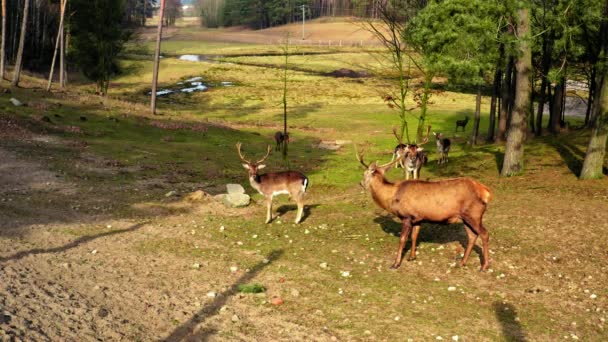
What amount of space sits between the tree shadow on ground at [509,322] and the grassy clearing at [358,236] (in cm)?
4

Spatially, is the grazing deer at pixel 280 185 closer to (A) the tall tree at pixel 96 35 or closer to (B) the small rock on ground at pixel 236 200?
(B) the small rock on ground at pixel 236 200

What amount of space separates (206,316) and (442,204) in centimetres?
652

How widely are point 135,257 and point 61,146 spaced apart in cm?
1867

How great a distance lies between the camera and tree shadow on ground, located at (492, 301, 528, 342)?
11.0 metres

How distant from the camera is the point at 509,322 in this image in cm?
1166

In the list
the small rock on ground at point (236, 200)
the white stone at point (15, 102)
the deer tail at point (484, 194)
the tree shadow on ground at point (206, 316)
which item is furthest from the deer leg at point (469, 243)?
the white stone at point (15, 102)

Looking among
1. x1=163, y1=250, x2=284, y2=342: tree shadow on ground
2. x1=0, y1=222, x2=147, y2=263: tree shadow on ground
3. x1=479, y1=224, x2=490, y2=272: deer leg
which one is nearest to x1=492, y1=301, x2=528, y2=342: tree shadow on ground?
x1=479, y1=224, x2=490, y2=272: deer leg

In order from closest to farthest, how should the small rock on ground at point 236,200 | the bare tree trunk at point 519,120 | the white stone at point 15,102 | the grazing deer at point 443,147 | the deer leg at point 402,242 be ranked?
the deer leg at point 402,242
the small rock on ground at point 236,200
the bare tree trunk at point 519,120
the grazing deer at point 443,147
the white stone at point 15,102

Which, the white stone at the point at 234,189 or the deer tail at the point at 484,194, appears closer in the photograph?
the deer tail at the point at 484,194

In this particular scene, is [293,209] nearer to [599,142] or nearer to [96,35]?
[599,142]

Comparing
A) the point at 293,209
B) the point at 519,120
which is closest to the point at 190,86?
the point at 519,120

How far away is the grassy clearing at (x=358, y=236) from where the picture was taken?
11961 mm

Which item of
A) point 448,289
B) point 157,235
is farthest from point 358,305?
point 157,235

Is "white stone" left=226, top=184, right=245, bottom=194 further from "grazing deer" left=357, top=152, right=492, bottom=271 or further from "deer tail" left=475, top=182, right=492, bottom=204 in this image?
"deer tail" left=475, top=182, right=492, bottom=204
